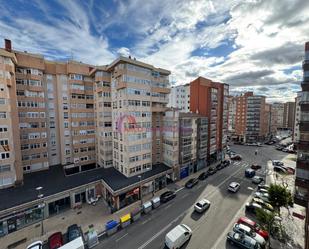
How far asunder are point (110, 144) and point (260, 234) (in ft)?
101

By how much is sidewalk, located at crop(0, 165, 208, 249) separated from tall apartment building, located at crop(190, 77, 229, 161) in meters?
27.7

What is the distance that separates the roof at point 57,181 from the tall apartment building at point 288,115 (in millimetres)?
128598

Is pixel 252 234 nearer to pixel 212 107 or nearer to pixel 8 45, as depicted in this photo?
pixel 212 107

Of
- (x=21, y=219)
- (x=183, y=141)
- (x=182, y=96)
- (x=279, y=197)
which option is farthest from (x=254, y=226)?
(x=182, y=96)

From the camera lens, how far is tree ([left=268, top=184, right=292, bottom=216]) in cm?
1962

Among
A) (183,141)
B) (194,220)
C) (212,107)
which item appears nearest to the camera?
(194,220)


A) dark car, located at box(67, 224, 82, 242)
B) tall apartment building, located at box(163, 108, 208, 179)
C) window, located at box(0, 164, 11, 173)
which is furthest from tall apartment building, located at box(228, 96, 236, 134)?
window, located at box(0, 164, 11, 173)

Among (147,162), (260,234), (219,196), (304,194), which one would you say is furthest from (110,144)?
(304,194)

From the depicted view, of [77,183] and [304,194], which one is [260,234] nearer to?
[304,194]

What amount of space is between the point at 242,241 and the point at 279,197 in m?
7.87

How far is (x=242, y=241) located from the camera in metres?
17.4

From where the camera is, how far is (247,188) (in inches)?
1264

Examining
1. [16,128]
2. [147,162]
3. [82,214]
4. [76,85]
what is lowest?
[82,214]

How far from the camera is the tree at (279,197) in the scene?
19625 millimetres
